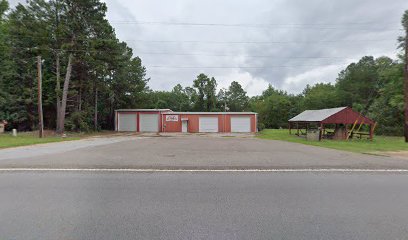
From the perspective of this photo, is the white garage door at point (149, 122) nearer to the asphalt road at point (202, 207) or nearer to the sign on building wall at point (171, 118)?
the sign on building wall at point (171, 118)

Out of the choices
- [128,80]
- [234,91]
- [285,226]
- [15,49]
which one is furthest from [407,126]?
[234,91]

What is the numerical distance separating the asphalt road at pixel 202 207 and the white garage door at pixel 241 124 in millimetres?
27792

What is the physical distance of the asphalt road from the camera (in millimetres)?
3566

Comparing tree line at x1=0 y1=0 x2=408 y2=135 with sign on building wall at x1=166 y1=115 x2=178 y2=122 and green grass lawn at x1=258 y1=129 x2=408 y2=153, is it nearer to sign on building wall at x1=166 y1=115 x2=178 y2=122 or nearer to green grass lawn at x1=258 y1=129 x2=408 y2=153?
sign on building wall at x1=166 y1=115 x2=178 y2=122

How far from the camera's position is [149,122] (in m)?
35.4

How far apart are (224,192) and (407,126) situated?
70.0ft

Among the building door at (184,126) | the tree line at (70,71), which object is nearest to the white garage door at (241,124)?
the building door at (184,126)

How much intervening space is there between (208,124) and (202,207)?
30.3 m

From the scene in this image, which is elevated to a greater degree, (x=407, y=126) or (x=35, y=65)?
(x=35, y=65)

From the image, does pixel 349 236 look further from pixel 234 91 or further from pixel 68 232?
pixel 234 91

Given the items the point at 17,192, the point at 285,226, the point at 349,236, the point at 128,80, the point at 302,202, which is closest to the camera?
the point at 349,236

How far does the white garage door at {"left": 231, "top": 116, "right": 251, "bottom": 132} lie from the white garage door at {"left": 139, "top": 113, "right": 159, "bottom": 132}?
33.9 ft

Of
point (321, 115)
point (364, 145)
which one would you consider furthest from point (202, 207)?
point (321, 115)

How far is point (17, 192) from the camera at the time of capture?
540 centimetres
